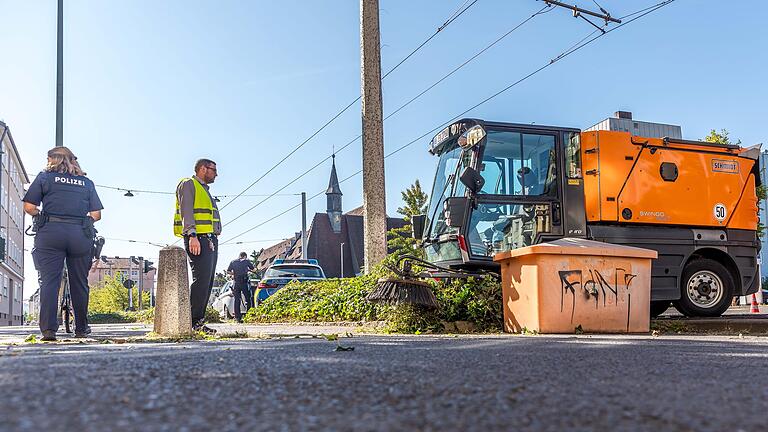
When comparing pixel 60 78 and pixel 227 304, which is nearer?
pixel 60 78

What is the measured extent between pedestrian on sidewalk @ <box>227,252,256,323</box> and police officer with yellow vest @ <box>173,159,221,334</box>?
31.1 feet

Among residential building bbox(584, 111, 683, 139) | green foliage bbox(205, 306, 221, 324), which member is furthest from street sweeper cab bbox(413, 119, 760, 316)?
residential building bbox(584, 111, 683, 139)

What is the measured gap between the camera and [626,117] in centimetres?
3525

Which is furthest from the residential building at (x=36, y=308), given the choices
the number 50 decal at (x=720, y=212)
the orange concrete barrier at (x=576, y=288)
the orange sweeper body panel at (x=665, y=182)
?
the number 50 decal at (x=720, y=212)

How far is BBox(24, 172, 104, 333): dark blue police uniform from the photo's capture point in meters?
6.87

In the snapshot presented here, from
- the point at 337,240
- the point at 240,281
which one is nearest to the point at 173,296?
the point at 240,281

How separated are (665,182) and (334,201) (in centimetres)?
5758

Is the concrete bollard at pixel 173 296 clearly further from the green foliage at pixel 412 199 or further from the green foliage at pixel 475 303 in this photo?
the green foliage at pixel 412 199

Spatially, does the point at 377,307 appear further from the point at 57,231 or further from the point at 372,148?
the point at 57,231

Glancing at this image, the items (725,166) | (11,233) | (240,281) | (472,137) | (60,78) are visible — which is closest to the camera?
(472,137)

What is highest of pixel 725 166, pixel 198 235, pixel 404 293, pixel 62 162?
pixel 725 166

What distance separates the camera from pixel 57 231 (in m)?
6.93

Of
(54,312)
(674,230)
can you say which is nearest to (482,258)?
(674,230)

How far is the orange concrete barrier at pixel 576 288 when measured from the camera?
24.6ft
